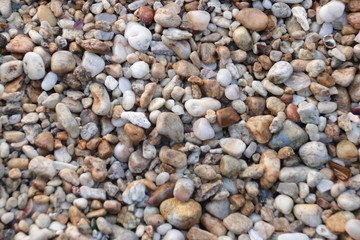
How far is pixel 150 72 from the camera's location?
1365 mm

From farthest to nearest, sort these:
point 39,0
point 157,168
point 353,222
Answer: point 39,0
point 157,168
point 353,222

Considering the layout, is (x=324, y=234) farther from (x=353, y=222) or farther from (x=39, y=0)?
(x=39, y=0)

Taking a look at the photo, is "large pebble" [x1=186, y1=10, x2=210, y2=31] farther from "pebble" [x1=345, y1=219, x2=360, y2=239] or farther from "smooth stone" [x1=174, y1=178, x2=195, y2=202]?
"pebble" [x1=345, y1=219, x2=360, y2=239]

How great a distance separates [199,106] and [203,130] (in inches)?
3.1

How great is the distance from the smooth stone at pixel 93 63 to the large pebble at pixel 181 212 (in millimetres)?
481

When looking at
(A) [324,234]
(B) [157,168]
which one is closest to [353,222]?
(A) [324,234]

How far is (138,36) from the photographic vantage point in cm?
137

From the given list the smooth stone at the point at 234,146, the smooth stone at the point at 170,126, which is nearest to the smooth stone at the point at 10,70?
the smooth stone at the point at 170,126

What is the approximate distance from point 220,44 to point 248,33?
0.33ft

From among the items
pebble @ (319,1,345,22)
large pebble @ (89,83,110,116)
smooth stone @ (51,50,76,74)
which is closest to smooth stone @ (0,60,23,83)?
smooth stone @ (51,50,76,74)

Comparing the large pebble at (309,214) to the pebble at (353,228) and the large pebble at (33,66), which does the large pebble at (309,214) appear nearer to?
the pebble at (353,228)

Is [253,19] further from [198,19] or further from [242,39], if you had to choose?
[198,19]

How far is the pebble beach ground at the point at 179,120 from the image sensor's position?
3.87 feet

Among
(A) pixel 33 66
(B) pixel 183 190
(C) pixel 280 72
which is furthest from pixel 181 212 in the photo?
(A) pixel 33 66
